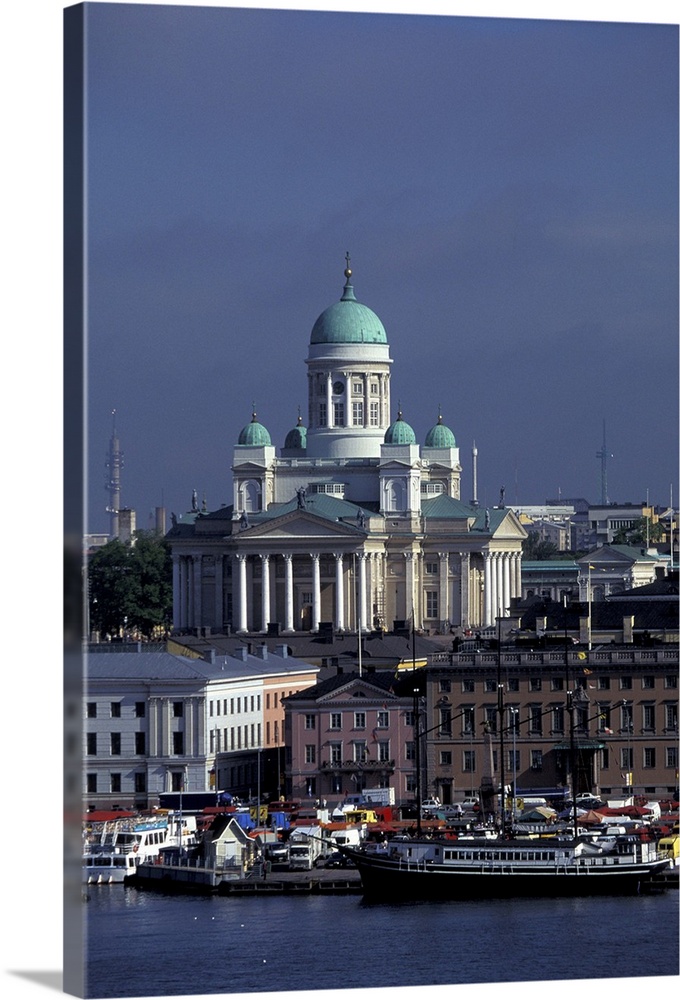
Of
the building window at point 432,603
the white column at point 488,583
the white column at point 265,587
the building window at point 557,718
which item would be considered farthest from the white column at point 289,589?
the building window at point 557,718

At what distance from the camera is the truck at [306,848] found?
28922mm

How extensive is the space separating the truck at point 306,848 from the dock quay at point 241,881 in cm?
35

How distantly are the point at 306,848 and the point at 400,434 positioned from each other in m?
37.4

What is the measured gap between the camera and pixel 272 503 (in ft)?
215

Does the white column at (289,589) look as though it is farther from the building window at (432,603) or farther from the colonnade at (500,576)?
the colonnade at (500,576)

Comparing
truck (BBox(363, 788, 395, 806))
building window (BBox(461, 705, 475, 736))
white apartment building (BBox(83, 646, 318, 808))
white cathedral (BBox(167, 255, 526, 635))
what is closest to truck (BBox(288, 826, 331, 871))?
white apartment building (BBox(83, 646, 318, 808))

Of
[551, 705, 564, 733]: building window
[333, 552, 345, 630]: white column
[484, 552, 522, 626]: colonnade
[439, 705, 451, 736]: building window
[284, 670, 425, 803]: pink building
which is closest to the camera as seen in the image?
[551, 705, 564, 733]: building window

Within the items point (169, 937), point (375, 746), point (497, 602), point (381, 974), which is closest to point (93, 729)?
point (375, 746)

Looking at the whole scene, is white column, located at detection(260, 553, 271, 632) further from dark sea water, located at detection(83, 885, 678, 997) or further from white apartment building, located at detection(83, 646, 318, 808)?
dark sea water, located at detection(83, 885, 678, 997)

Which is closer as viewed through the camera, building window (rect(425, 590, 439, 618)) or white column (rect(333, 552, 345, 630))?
building window (rect(425, 590, 439, 618))

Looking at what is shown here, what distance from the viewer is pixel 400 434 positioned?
218 feet

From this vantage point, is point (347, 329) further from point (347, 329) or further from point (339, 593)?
point (339, 593)

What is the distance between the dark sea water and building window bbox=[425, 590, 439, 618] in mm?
33708

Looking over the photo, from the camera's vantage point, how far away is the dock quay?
1070 inches
